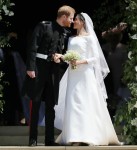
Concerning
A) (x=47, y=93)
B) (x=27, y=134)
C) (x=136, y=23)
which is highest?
(x=136, y=23)

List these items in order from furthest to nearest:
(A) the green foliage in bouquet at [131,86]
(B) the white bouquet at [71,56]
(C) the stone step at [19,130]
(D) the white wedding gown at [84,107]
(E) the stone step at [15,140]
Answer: (C) the stone step at [19,130]
(E) the stone step at [15,140]
(A) the green foliage in bouquet at [131,86]
(D) the white wedding gown at [84,107]
(B) the white bouquet at [71,56]

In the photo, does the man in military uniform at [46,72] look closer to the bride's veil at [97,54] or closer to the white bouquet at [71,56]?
the white bouquet at [71,56]

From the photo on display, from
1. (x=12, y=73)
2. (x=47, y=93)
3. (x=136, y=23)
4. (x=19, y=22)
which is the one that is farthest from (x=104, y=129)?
(x=19, y=22)

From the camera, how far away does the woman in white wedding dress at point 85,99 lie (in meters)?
9.46

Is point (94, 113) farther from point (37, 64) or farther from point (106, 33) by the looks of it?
point (106, 33)

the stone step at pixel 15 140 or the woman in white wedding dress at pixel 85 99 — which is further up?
the woman in white wedding dress at pixel 85 99

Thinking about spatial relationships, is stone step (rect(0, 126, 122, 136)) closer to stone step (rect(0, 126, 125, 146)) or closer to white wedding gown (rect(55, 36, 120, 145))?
stone step (rect(0, 126, 125, 146))

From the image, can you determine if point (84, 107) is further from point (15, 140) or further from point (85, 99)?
point (15, 140)

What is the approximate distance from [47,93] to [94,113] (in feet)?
2.31

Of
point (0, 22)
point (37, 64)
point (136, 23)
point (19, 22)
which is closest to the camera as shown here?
point (37, 64)

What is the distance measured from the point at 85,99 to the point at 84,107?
0.36 feet

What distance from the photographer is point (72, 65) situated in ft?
31.1

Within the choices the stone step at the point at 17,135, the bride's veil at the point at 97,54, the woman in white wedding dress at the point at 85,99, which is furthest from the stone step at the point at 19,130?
the bride's veil at the point at 97,54

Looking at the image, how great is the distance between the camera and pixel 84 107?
9.53 metres
